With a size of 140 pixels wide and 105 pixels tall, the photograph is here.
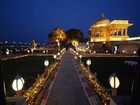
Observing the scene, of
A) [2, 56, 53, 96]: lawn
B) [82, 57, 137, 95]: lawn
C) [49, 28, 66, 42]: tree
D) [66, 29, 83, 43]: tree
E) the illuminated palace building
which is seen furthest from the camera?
[66, 29, 83, 43]: tree

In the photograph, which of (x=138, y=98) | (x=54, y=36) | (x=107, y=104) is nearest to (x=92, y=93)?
(x=107, y=104)

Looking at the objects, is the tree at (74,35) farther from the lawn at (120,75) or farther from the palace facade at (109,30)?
the lawn at (120,75)

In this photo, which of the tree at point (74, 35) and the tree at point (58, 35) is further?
the tree at point (74, 35)

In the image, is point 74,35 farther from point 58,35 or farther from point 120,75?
point 120,75

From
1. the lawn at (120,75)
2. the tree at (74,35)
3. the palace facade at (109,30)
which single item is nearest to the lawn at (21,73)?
the lawn at (120,75)

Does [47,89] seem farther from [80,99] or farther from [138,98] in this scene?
[138,98]

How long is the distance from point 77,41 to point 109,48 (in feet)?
116

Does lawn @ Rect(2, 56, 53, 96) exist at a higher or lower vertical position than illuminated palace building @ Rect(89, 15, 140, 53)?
lower

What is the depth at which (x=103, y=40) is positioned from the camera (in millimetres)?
70812

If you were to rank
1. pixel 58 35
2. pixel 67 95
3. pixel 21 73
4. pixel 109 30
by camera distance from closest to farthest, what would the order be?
pixel 67 95, pixel 21 73, pixel 109 30, pixel 58 35

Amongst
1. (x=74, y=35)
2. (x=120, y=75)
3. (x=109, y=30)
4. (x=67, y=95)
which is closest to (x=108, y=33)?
(x=109, y=30)

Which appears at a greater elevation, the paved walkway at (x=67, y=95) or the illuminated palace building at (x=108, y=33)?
the illuminated palace building at (x=108, y=33)

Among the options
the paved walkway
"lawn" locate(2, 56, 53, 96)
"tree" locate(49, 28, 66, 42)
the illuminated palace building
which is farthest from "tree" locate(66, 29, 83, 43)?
the paved walkway

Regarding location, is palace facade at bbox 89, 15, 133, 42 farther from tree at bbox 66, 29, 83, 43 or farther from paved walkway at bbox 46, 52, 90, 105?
paved walkway at bbox 46, 52, 90, 105
